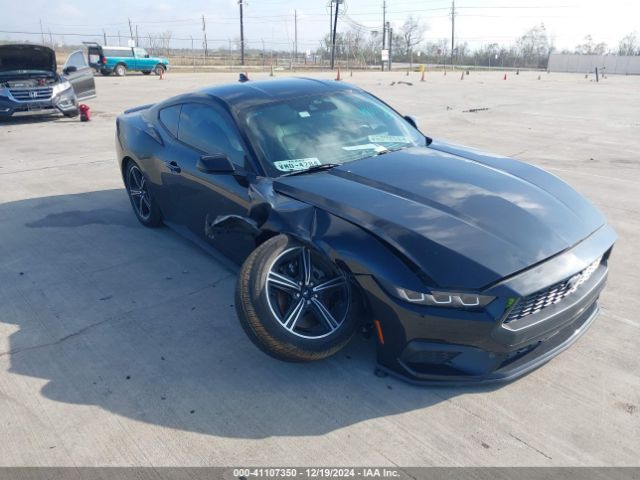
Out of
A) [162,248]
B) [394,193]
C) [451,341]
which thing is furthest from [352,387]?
[162,248]

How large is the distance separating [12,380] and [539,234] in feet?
10.3

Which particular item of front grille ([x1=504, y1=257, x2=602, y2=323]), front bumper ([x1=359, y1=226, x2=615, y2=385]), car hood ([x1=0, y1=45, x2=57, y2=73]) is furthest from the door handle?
car hood ([x1=0, y1=45, x2=57, y2=73])

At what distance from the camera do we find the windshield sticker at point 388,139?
164 inches

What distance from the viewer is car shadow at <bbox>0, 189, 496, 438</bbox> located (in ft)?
9.06

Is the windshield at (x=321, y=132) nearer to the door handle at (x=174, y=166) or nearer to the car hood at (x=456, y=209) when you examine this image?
the car hood at (x=456, y=209)

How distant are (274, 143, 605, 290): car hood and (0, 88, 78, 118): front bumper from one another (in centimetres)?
1128

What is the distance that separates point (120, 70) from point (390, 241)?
33737 millimetres

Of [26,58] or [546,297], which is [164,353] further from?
[26,58]

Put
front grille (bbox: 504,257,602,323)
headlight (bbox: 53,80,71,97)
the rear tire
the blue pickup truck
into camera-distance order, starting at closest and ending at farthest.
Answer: front grille (bbox: 504,257,602,323) → headlight (bbox: 53,80,71,97) → the blue pickup truck → the rear tire

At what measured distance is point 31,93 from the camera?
12.3m

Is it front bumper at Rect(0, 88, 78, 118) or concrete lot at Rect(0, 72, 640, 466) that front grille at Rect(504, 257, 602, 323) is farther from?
front bumper at Rect(0, 88, 78, 118)

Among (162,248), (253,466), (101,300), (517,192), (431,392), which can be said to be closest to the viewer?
(253,466)

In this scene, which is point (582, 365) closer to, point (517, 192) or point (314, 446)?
point (517, 192)

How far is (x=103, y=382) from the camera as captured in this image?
3.02 metres
